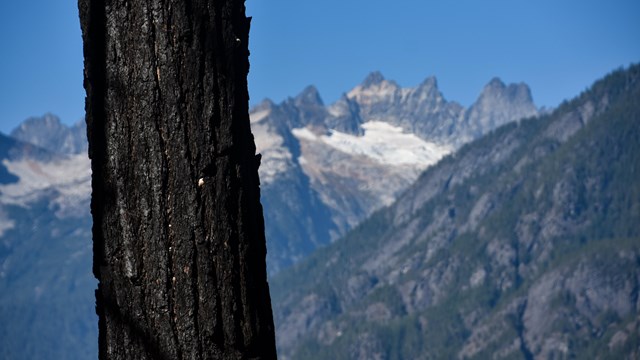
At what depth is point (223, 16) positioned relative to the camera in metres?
6.55

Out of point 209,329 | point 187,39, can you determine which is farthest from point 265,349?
point 187,39

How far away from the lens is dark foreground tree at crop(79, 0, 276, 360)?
6305mm

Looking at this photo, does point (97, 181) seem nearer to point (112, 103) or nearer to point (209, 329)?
point (112, 103)

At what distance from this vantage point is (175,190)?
6.33m

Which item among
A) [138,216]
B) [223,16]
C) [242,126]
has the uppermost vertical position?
[223,16]

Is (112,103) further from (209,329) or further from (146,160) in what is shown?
(209,329)

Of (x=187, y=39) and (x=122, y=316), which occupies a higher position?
(x=187, y=39)

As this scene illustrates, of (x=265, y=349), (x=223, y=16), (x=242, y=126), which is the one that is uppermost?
(x=223, y=16)

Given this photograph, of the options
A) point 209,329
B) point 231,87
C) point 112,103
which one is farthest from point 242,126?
point 209,329

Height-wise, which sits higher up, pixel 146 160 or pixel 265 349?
pixel 146 160

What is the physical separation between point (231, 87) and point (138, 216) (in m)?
0.85

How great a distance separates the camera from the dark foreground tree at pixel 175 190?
630cm

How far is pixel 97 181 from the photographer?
21.6 feet

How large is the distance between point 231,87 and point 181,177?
57 centimetres
